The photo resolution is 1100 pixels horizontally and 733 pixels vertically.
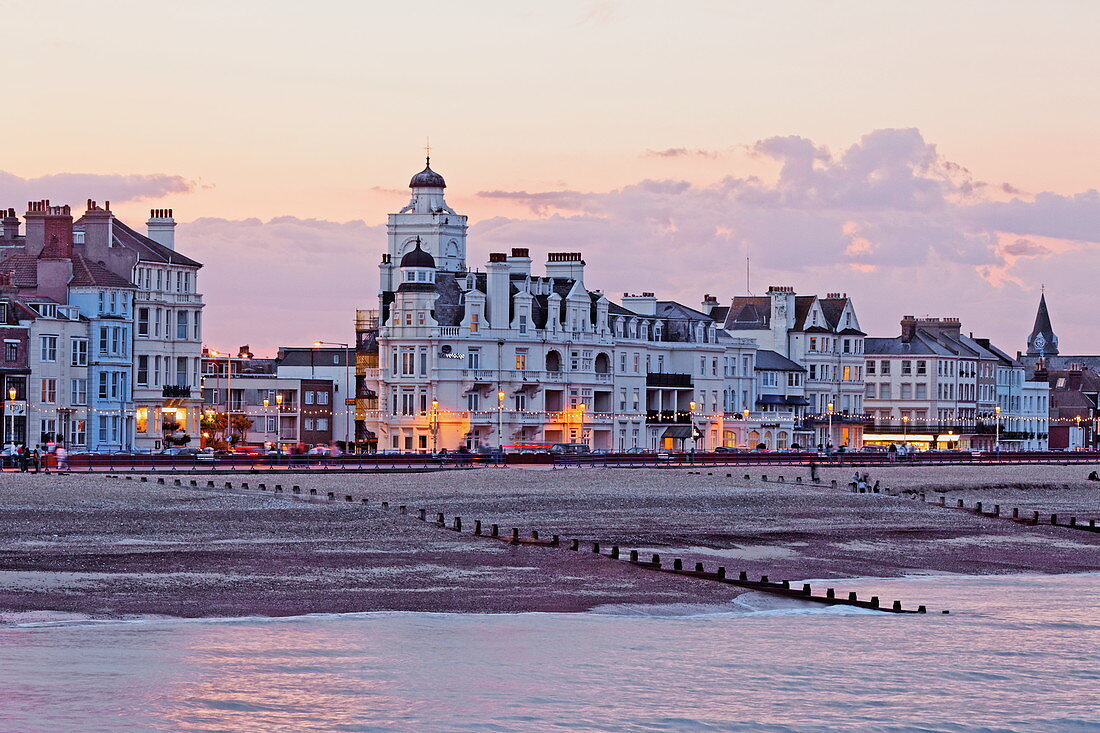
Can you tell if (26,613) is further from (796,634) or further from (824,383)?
(824,383)

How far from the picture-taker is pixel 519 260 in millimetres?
102062

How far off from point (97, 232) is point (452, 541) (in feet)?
153

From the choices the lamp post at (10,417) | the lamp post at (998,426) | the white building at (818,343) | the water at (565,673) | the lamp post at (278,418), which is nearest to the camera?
the water at (565,673)

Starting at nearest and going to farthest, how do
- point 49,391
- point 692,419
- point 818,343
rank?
point 49,391
point 692,419
point 818,343

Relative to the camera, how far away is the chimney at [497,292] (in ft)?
321

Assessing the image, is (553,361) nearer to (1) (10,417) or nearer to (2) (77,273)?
(2) (77,273)

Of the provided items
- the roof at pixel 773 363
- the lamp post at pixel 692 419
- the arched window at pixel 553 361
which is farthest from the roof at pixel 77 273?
the roof at pixel 773 363

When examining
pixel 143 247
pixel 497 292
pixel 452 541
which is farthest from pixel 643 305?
pixel 452 541

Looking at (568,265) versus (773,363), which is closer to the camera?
(568,265)

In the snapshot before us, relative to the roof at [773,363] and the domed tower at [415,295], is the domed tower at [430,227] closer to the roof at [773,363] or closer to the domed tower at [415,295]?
the domed tower at [415,295]

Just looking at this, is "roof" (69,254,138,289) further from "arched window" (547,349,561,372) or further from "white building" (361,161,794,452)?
"arched window" (547,349,561,372)

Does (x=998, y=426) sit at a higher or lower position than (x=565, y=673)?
higher

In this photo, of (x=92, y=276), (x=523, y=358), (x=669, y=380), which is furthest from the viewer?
(x=669, y=380)

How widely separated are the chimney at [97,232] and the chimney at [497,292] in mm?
20602
